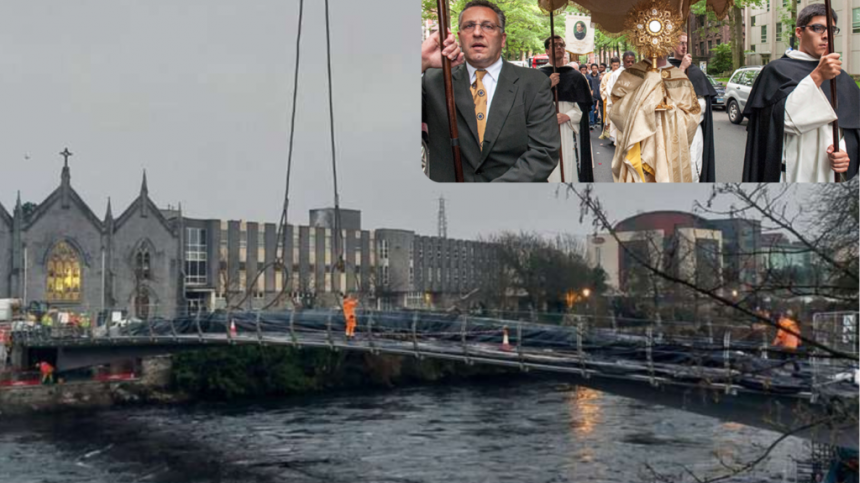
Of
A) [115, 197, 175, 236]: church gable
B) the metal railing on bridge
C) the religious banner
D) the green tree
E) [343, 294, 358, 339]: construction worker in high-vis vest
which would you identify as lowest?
the metal railing on bridge

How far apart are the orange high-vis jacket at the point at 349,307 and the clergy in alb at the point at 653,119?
1.52 meters

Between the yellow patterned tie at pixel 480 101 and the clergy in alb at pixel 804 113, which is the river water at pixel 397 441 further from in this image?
the yellow patterned tie at pixel 480 101

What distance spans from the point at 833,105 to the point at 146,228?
256cm

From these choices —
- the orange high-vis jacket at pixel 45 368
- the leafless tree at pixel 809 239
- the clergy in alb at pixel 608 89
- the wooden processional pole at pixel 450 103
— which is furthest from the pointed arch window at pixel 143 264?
the clergy in alb at pixel 608 89

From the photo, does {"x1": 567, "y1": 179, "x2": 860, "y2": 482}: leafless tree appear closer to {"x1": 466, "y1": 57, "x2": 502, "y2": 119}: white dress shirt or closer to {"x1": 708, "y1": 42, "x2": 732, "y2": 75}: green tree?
{"x1": 708, "y1": 42, "x2": 732, "y2": 75}: green tree

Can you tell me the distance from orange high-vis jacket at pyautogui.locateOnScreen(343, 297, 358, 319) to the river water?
459 mm

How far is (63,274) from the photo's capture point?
15.2 feet

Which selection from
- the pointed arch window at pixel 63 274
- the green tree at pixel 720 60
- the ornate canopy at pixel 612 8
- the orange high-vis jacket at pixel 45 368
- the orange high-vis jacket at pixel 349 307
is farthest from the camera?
the orange high-vis jacket at pixel 45 368

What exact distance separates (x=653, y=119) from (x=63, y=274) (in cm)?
258

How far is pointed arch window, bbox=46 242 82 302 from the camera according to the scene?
4535mm

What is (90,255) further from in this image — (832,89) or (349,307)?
(832,89)

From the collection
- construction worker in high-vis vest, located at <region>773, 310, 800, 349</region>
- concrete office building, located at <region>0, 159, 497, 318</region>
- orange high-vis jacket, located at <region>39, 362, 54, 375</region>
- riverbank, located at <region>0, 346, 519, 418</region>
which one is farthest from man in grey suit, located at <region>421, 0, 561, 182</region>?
orange high-vis jacket, located at <region>39, 362, 54, 375</region>

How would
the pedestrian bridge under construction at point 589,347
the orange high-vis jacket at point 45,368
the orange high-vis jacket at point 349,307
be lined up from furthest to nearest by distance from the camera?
the orange high-vis jacket at point 45,368, the orange high-vis jacket at point 349,307, the pedestrian bridge under construction at point 589,347

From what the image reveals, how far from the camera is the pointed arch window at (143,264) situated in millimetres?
4504
